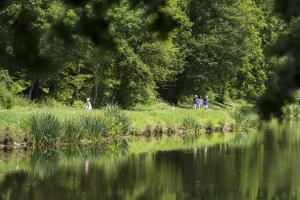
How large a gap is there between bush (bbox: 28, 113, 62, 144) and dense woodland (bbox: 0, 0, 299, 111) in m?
3.57

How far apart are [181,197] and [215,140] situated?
16.8m

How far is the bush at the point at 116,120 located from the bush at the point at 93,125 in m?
0.86

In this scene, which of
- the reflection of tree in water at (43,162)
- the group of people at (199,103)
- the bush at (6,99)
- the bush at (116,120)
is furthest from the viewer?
the group of people at (199,103)

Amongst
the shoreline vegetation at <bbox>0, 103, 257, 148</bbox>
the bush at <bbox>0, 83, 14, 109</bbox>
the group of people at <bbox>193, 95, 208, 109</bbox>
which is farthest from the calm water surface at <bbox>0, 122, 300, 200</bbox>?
A: the group of people at <bbox>193, 95, 208, 109</bbox>

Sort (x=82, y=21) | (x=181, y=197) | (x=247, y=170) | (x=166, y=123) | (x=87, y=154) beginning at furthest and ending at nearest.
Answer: (x=166, y=123), (x=87, y=154), (x=247, y=170), (x=181, y=197), (x=82, y=21)

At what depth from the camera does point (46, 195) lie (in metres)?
18.0

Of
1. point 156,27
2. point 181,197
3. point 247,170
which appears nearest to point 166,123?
point 247,170

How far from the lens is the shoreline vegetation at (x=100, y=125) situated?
27594mm

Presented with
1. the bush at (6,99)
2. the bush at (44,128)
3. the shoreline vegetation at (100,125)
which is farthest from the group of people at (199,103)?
the bush at (44,128)

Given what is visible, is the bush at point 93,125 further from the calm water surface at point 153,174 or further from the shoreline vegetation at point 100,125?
the calm water surface at point 153,174

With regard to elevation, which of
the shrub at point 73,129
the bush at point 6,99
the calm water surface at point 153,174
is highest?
the bush at point 6,99

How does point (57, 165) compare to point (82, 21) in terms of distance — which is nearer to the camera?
point (82, 21)

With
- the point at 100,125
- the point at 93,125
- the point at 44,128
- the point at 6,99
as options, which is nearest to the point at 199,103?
the point at 6,99

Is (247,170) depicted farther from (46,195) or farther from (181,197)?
(46,195)
